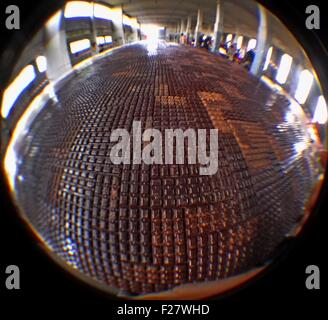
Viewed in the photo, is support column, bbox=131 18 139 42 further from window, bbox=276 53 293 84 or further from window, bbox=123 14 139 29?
window, bbox=276 53 293 84

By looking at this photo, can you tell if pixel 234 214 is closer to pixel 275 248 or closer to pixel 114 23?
pixel 275 248

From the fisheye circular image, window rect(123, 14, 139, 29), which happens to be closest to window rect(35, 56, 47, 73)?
the fisheye circular image

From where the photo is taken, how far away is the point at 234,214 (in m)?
0.21

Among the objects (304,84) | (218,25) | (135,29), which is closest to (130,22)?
(135,29)

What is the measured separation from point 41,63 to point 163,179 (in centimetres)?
20

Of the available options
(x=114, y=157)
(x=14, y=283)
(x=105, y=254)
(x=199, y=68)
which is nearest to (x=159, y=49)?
(x=199, y=68)

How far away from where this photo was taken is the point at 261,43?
0.23 m

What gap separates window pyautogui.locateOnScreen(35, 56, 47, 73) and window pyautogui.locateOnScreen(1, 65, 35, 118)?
0.03 feet

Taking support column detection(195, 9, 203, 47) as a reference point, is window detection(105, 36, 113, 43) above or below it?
below

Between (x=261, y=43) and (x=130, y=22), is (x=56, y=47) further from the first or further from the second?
(x=261, y=43)

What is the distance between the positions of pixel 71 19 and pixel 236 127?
0.76 feet

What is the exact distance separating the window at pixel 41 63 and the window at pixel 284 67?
29cm

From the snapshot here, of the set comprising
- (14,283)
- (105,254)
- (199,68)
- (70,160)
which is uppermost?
(199,68)

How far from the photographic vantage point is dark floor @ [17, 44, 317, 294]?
0.66ft
